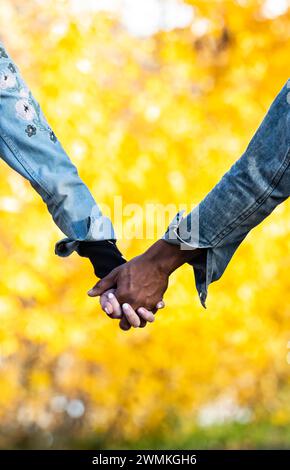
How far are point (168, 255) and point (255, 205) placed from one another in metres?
0.41

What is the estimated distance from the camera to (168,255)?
2814mm

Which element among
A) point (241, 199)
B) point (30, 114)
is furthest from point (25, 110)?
point (241, 199)

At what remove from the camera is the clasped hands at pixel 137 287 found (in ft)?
9.41

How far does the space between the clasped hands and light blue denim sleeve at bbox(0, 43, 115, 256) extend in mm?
152

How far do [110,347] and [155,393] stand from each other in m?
0.91

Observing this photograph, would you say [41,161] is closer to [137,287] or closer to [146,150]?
[137,287]

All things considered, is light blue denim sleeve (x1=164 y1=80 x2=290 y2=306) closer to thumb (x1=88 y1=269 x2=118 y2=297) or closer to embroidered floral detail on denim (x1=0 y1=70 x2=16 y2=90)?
thumb (x1=88 y1=269 x2=118 y2=297)

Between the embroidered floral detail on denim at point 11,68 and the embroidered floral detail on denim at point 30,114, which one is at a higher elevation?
the embroidered floral detail on denim at point 11,68

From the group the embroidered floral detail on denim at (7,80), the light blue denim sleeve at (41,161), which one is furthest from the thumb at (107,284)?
the embroidered floral detail on denim at (7,80)

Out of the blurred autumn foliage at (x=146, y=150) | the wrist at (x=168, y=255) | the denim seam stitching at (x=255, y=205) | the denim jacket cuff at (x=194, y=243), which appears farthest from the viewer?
the blurred autumn foliage at (x=146, y=150)

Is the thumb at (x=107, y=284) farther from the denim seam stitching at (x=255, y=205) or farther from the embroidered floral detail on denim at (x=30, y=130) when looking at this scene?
the embroidered floral detail on denim at (x=30, y=130)

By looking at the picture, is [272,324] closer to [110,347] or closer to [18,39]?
[110,347]

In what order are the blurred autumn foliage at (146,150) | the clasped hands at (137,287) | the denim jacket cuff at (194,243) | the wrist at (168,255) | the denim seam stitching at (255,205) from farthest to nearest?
the blurred autumn foliage at (146,150)
the clasped hands at (137,287)
the wrist at (168,255)
the denim jacket cuff at (194,243)
the denim seam stitching at (255,205)

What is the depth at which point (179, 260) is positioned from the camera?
2.80 meters
